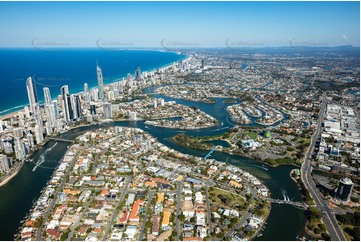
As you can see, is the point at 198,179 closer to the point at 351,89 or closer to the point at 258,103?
the point at 258,103

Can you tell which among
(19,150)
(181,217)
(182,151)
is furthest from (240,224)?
(19,150)

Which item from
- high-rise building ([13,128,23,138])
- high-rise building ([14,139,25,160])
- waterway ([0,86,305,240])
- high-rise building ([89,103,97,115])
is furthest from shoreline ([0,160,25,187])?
high-rise building ([89,103,97,115])

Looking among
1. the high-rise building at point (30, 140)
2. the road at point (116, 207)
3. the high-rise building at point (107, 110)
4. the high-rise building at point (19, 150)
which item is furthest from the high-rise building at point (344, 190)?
the high-rise building at point (107, 110)

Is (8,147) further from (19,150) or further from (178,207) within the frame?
(178,207)

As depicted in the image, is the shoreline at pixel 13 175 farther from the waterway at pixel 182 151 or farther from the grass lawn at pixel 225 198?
the grass lawn at pixel 225 198

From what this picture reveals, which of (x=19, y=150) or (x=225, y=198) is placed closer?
(x=225, y=198)

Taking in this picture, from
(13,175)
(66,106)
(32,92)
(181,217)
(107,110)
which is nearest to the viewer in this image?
(181,217)

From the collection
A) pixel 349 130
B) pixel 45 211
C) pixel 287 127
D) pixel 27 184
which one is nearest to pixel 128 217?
pixel 45 211

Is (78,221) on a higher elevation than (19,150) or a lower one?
lower
